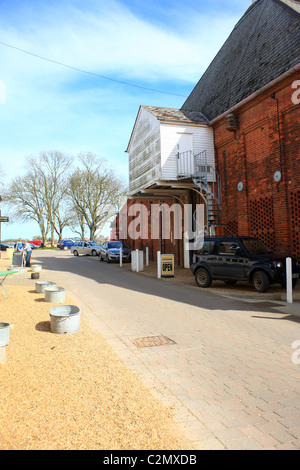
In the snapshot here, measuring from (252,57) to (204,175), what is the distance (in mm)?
6084

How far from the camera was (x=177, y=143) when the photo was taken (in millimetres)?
16609

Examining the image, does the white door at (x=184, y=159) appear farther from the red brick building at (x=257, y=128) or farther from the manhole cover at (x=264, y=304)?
the manhole cover at (x=264, y=304)

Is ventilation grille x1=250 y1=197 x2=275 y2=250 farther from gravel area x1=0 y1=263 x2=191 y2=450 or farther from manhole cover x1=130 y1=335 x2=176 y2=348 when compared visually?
gravel area x1=0 y1=263 x2=191 y2=450

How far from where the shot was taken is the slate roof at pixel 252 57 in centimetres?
1299

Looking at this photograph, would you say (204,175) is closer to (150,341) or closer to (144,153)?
(144,153)

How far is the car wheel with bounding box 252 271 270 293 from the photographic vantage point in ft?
32.6

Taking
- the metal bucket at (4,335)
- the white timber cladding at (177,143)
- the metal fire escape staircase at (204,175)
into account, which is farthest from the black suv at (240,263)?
the metal bucket at (4,335)

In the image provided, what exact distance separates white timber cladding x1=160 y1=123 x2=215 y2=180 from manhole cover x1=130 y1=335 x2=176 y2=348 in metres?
11.7

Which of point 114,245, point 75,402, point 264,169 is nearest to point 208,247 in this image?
point 264,169

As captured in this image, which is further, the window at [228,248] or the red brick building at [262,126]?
the red brick building at [262,126]

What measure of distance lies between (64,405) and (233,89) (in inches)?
655

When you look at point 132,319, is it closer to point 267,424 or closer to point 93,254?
point 267,424

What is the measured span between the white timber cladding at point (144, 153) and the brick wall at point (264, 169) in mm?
3311
